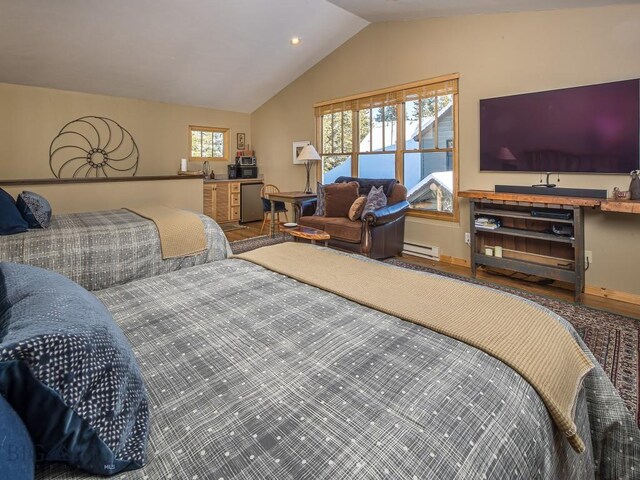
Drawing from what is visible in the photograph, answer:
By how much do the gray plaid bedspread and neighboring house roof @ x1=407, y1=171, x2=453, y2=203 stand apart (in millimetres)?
2936

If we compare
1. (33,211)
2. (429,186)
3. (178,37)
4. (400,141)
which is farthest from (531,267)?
(178,37)

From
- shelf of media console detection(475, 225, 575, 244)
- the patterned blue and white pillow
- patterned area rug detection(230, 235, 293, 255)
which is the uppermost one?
the patterned blue and white pillow

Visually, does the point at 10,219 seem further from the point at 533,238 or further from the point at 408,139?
the point at 533,238

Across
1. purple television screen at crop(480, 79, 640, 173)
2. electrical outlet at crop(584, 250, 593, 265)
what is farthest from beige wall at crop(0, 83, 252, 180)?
electrical outlet at crop(584, 250, 593, 265)

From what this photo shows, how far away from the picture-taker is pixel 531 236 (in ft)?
11.2

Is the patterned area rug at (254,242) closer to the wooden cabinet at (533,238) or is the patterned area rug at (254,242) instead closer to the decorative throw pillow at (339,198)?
the decorative throw pillow at (339,198)

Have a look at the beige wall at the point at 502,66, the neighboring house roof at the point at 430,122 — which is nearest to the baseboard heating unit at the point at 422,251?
the beige wall at the point at 502,66

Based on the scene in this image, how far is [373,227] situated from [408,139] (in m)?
1.58

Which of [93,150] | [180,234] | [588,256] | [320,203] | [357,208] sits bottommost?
[588,256]

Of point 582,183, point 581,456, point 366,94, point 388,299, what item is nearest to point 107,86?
point 366,94

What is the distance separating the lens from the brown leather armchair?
163 inches

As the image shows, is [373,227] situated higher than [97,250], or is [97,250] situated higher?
[373,227]

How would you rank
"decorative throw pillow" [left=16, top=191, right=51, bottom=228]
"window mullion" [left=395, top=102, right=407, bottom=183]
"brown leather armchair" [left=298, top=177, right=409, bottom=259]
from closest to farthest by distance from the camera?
"decorative throw pillow" [left=16, top=191, right=51, bottom=228] < "brown leather armchair" [left=298, top=177, right=409, bottom=259] < "window mullion" [left=395, top=102, right=407, bottom=183]

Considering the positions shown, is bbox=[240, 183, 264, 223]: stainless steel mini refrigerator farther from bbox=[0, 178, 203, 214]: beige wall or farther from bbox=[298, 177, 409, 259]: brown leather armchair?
bbox=[298, 177, 409, 259]: brown leather armchair
